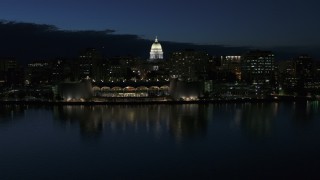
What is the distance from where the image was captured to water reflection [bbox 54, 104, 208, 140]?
958 centimetres

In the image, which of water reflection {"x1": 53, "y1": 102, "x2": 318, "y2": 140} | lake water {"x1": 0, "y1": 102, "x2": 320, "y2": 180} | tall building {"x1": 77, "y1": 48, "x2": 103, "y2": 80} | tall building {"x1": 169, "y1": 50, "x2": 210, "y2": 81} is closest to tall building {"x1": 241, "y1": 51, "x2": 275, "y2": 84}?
tall building {"x1": 169, "y1": 50, "x2": 210, "y2": 81}

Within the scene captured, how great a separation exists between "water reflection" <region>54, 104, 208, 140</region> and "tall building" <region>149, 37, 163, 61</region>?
53.4 ft

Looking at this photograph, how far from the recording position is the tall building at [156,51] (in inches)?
1180

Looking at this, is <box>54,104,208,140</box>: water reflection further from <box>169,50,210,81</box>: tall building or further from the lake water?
<box>169,50,210,81</box>: tall building

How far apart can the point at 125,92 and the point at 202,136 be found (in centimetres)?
983

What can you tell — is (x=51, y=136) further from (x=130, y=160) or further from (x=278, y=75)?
(x=278, y=75)

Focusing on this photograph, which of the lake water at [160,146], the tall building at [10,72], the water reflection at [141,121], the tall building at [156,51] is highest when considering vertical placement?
the tall building at [156,51]

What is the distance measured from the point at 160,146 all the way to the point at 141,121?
3.32m

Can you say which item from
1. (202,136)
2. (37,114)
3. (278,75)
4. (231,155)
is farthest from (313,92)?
(231,155)

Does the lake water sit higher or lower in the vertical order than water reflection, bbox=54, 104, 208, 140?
lower

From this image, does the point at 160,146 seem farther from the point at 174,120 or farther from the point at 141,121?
the point at 174,120

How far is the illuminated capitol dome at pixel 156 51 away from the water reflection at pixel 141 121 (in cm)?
1626

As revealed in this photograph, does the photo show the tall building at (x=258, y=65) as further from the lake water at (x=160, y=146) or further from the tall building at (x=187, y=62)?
the lake water at (x=160, y=146)

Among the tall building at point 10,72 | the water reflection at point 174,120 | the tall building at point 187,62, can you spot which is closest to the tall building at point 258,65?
the tall building at point 187,62
